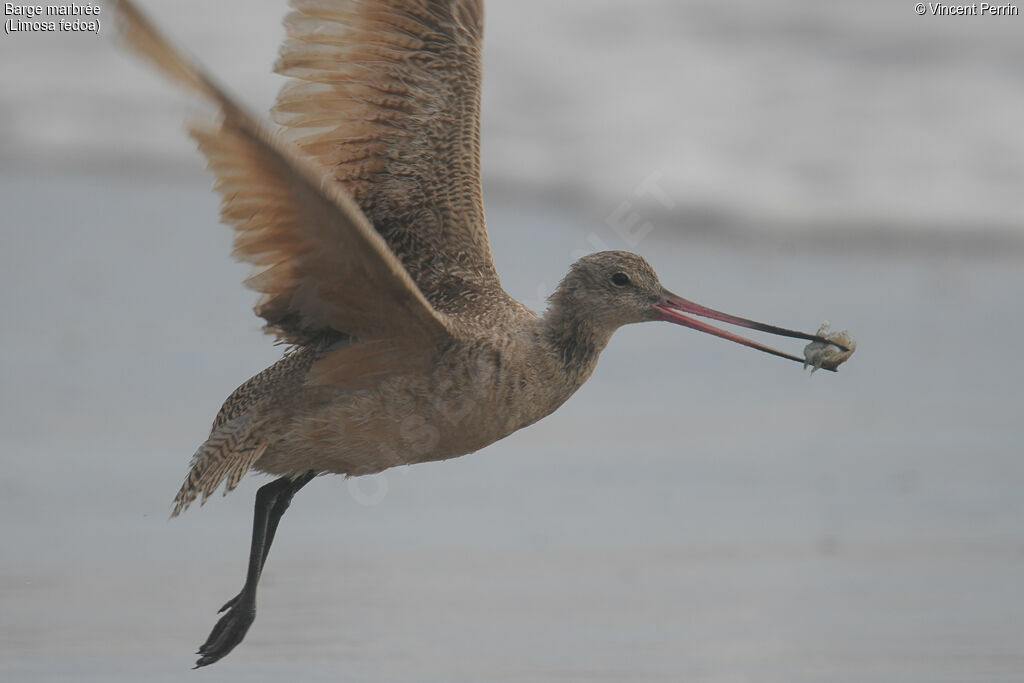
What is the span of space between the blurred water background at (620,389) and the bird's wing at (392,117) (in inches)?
45.0

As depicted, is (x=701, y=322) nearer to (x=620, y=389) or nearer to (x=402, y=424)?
(x=402, y=424)

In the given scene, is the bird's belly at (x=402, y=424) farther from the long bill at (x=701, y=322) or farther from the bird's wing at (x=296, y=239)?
the long bill at (x=701, y=322)

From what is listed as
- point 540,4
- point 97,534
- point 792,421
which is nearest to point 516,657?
point 97,534

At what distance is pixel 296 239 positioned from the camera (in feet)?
15.5

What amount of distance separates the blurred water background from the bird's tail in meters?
0.45

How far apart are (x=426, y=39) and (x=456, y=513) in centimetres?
172

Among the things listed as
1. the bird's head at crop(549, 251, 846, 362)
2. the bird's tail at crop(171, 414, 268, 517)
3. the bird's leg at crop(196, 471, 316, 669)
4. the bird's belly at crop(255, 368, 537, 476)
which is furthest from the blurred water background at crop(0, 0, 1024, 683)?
the bird's head at crop(549, 251, 846, 362)

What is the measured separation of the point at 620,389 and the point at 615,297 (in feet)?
7.36

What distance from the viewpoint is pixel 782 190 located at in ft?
36.9

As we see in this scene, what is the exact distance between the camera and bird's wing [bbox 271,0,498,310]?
18.7 feet

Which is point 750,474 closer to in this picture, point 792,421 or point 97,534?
point 792,421

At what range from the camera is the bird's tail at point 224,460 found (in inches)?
206

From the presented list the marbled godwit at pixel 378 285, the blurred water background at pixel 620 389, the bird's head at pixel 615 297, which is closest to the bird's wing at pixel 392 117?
the marbled godwit at pixel 378 285

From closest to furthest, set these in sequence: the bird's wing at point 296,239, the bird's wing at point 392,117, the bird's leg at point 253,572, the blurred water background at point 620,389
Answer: the bird's wing at point 296,239, the bird's leg at point 253,572, the blurred water background at point 620,389, the bird's wing at point 392,117
